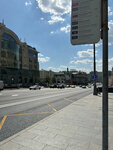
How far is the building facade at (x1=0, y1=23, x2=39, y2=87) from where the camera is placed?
4897 cm

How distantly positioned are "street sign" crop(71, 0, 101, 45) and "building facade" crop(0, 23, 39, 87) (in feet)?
153

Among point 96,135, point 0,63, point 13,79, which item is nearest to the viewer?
point 96,135

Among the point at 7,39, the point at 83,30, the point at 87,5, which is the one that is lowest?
the point at 83,30

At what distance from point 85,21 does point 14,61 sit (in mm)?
56620

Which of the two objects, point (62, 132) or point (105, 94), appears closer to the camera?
point (105, 94)

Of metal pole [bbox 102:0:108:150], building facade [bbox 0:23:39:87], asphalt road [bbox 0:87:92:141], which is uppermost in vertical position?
building facade [bbox 0:23:39:87]

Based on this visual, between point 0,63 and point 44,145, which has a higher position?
point 0,63

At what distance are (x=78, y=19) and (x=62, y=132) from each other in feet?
12.2

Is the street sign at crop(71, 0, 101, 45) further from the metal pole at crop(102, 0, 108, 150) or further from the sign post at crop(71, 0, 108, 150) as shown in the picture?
the metal pole at crop(102, 0, 108, 150)

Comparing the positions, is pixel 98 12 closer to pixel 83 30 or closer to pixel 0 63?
pixel 83 30

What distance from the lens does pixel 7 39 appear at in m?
50.3

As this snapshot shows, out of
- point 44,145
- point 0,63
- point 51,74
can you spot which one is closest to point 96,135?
point 44,145

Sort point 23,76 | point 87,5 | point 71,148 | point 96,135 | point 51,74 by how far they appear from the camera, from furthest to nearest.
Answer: point 51,74 < point 23,76 < point 96,135 < point 71,148 < point 87,5

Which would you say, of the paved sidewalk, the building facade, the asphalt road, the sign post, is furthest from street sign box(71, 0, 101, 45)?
the building facade
